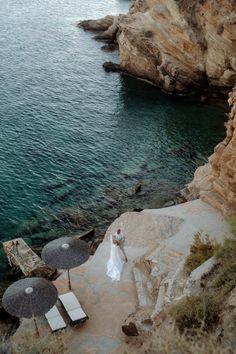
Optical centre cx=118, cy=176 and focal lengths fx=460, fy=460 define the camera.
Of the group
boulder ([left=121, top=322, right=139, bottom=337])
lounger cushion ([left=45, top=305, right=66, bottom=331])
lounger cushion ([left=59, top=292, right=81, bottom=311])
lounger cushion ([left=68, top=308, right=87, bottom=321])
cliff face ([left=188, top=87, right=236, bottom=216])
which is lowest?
lounger cushion ([left=45, top=305, right=66, bottom=331])

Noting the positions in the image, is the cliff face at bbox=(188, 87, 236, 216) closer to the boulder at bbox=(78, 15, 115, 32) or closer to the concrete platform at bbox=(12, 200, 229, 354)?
the concrete platform at bbox=(12, 200, 229, 354)

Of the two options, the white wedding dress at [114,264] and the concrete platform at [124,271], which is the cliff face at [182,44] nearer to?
the concrete platform at [124,271]

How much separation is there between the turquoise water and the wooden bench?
8.25 m

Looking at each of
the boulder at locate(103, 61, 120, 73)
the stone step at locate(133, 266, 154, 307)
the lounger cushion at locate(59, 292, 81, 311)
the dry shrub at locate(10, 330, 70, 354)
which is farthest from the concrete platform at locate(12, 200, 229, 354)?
the boulder at locate(103, 61, 120, 73)

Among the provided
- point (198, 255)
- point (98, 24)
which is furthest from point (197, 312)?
point (98, 24)

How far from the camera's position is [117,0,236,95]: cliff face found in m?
42.8

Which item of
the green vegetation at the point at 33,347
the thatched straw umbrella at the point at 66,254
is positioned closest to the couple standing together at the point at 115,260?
the thatched straw umbrella at the point at 66,254

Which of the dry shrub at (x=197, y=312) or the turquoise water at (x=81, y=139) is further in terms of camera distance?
the turquoise water at (x=81, y=139)

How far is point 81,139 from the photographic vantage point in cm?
3981

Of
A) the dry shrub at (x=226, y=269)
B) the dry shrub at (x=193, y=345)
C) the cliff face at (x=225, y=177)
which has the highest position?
the dry shrub at (x=193, y=345)

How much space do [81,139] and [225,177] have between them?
58.3ft

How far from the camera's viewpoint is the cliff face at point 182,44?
4278cm

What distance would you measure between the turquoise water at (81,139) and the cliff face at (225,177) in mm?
5610

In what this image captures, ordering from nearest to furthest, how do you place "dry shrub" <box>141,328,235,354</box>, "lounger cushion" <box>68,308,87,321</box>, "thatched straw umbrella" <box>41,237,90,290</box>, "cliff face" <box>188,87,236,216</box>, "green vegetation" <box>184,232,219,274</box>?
1. "dry shrub" <box>141,328,235,354</box>
2. "green vegetation" <box>184,232,219,274</box>
3. "lounger cushion" <box>68,308,87,321</box>
4. "thatched straw umbrella" <box>41,237,90,290</box>
5. "cliff face" <box>188,87,236,216</box>
